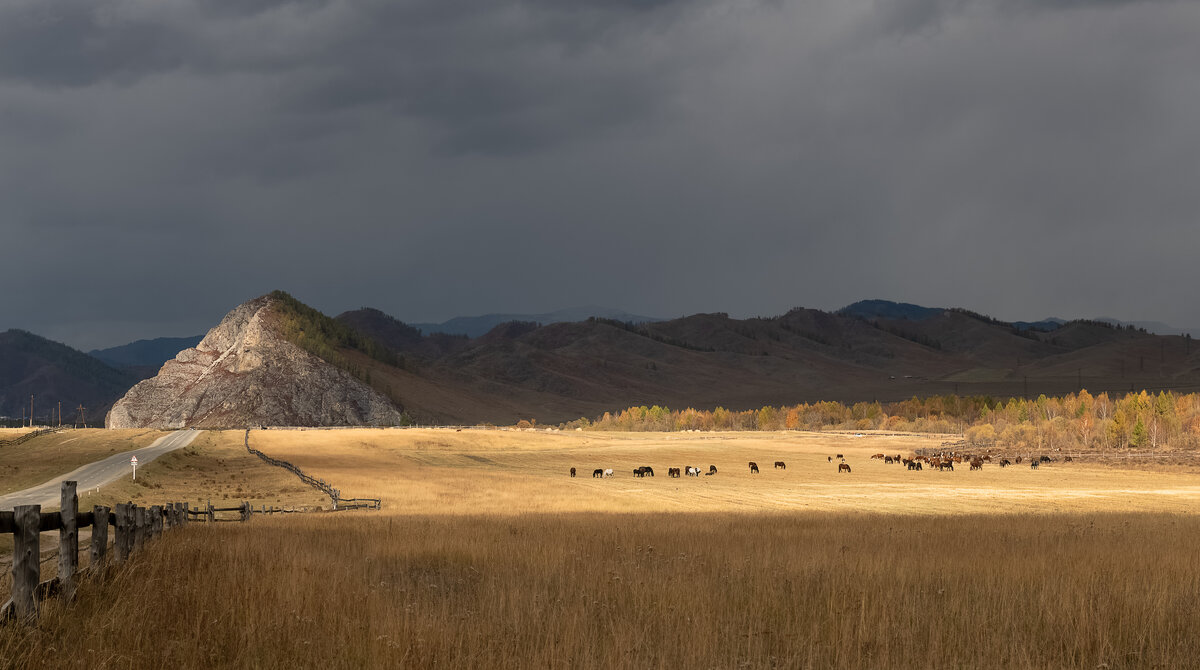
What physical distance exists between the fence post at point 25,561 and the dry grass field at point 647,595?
1.35 ft

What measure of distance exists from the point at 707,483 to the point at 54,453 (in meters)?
78.6

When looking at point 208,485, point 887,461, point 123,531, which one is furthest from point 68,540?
point 887,461

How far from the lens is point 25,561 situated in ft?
32.0

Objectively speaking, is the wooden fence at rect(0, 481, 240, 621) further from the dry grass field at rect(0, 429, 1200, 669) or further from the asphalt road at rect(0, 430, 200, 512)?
the asphalt road at rect(0, 430, 200, 512)

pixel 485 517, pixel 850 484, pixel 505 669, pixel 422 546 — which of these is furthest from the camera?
→ pixel 850 484

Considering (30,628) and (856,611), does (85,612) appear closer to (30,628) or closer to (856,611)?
(30,628)

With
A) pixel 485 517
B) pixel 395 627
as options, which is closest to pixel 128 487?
pixel 485 517

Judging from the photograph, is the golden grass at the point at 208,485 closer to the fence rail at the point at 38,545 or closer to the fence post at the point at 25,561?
the fence rail at the point at 38,545

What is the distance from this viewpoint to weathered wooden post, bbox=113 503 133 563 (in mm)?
15859

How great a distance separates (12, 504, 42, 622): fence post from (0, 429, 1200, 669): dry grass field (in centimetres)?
41

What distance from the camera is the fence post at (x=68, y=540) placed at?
440 inches

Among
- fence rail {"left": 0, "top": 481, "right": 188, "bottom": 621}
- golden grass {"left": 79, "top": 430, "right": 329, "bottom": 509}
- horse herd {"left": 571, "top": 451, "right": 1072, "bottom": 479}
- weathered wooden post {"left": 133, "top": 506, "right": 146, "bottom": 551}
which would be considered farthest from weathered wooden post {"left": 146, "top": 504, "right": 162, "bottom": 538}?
horse herd {"left": 571, "top": 451, "right": 1072, "bottom": 479}

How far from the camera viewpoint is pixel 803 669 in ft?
32.4

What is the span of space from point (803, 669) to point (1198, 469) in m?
88.8
